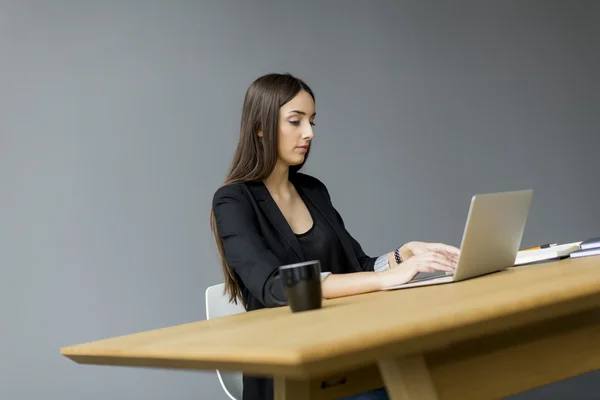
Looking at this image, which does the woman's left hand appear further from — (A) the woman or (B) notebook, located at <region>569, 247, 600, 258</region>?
(B) notebook, located at <region>569, 247, 600, 258</region>

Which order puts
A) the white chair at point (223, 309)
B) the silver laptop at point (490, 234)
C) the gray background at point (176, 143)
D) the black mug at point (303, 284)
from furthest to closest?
the gray background at point (176, 143)
the white chair at point (223, 309)
the silver laptop at point (490, 234)
the black mug at point (303, 284)

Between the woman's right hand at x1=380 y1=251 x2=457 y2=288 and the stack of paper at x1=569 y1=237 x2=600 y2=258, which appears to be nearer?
the woman's right hand at x1=380 y1=251 x2=457 y2=288

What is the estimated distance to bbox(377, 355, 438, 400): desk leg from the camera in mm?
888

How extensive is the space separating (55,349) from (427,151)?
2.19 metres

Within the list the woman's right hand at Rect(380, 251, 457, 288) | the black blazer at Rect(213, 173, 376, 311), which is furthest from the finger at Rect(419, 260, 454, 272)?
the black blazer at Rect(213, 173, 376, 311)

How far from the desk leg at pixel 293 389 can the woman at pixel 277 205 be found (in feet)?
1.50

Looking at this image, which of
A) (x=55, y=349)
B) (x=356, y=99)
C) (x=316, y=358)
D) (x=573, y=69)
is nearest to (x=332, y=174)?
(x=356, y=99)

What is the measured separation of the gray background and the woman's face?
133cm

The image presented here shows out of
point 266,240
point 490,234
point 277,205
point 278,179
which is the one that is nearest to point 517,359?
point 490,234

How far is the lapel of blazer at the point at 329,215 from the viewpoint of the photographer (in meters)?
2.14

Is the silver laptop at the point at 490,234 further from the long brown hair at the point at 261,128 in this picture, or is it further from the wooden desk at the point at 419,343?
the long brown hair at the point at 261,128

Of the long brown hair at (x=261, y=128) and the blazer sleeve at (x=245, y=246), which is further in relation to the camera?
the long brown hair at (x=261, y=128)

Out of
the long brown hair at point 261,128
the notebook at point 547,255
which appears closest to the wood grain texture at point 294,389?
the notebook at point 547,255

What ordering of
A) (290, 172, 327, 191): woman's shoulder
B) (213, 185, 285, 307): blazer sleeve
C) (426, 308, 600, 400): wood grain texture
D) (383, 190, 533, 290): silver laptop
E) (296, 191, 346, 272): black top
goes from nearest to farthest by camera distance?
(426, 308, 600, 400): wood grain texture → (383, 190, 533, 290): silver laptop → (213, 185, 285, 307): blazer sleeve → (296, 191, 346, 272): black top → (290, 172, 327, 191): woman's shoulder
